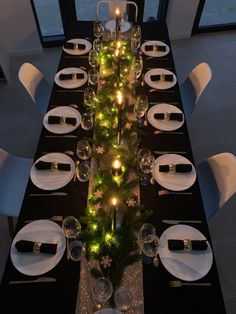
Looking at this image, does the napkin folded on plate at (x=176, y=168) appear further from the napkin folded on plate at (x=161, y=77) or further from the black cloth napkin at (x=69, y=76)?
the black cloth napkin at (x=69, y=76)

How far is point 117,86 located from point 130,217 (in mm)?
1367

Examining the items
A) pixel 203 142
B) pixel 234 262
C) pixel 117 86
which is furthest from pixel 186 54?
pixel 234 262

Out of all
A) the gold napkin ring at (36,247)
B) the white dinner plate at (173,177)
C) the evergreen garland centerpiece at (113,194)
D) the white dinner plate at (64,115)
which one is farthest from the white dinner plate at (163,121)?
the gold napkin ring at (36,247)

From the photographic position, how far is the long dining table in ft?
5.49

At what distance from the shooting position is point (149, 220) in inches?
78.7

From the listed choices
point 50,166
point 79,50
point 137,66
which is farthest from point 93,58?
point 50,166

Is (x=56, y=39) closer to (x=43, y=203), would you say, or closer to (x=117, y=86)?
(x=117, y=86)

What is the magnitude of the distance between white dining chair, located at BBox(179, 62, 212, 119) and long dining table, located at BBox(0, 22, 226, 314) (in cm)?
35

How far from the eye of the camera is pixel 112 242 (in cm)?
169

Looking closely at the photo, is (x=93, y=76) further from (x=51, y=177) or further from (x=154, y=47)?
(x=51, y=177)

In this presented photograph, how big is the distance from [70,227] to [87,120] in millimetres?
996


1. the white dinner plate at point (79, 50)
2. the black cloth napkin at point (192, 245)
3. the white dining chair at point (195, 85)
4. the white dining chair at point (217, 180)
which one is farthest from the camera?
the white dinner plate at point (79, 50)

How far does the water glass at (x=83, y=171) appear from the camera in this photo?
87.0 inches

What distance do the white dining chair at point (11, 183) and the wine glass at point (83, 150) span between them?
0.77 meters
